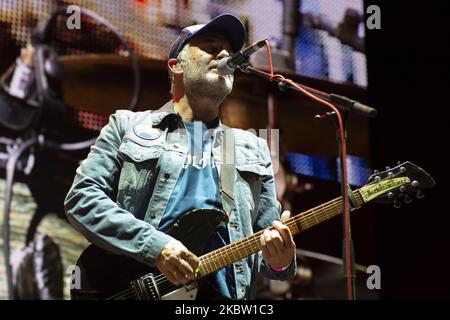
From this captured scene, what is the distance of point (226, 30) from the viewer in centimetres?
261

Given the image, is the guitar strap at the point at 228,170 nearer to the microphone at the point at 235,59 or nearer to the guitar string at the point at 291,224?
the guitar string at the point at 291,224

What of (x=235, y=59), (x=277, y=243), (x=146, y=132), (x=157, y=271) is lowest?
(x=157, y=271)

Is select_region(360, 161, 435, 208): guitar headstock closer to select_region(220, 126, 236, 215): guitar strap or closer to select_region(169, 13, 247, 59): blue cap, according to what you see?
select_region(220, 126, 236, 215): guitar strap

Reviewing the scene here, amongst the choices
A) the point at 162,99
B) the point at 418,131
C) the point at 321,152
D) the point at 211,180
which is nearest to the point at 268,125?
the point at 321,152

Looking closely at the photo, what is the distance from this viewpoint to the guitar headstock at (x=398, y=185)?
250 centimetres

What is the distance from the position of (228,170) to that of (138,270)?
1.72 ft

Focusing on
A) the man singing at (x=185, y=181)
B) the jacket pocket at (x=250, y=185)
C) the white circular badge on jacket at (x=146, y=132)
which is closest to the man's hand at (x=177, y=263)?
the man singing at (x=185, y=181)

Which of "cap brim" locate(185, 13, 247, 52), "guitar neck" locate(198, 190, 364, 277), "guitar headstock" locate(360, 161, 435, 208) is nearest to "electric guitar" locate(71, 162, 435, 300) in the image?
"guitar neck" locate(198, 190, 364, 277)

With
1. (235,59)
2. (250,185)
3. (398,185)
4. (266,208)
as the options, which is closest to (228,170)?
(250,185)

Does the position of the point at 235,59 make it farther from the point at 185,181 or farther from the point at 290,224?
the point at 290,224

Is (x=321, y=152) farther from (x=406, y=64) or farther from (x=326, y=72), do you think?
(x=406, y=64)
